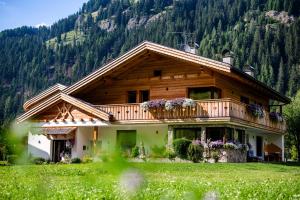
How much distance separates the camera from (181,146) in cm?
2216

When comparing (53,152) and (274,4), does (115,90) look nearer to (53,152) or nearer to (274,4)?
(53,152)

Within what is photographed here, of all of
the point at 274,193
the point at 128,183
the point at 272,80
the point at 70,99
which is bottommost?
the point at 274,193

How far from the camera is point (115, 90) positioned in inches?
1072

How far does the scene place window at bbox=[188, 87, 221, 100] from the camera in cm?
2414

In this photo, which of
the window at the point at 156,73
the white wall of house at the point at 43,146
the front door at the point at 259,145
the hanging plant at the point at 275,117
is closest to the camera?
the window at the point at 156,73

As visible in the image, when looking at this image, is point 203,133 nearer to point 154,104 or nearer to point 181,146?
point 181,146

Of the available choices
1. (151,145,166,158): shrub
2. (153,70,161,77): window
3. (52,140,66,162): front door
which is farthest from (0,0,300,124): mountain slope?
(151,145,166,158): shrub

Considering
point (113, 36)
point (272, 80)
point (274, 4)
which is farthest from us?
point (113, 36)

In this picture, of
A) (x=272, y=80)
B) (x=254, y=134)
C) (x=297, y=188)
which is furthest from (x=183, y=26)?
(x=297, y=188)

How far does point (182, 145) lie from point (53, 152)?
8375mm

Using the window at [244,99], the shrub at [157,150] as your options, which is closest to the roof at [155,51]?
the window at [244,99]

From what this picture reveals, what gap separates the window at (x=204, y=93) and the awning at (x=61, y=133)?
261 inches

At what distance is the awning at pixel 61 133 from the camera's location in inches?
997

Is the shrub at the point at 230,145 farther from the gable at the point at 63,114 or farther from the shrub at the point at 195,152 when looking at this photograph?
the gable at the point at 63,114
